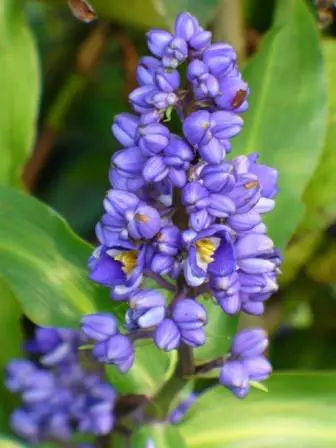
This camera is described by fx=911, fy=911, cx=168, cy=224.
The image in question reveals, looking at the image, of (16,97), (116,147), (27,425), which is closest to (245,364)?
(27,425)

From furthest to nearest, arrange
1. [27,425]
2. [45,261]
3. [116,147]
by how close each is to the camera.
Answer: [116,147] < [27,425] < [45,261]

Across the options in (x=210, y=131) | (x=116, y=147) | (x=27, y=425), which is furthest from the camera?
(x=116, y=147)

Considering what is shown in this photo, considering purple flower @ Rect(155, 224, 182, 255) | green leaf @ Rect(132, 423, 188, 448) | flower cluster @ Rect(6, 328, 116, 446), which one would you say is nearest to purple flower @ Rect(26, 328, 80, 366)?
flower cluster @ Rect(6, 328, 116, 446)

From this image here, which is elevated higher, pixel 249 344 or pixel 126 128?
pixel 126 128

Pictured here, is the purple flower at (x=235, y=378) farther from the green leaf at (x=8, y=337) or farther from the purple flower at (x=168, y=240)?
the green leaf at (x=8, y=337)

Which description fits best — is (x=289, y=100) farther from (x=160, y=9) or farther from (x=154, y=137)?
(x=154, y=137)

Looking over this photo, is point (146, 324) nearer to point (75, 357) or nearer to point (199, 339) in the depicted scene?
point (199, 339)

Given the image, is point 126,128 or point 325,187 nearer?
point 126,128
